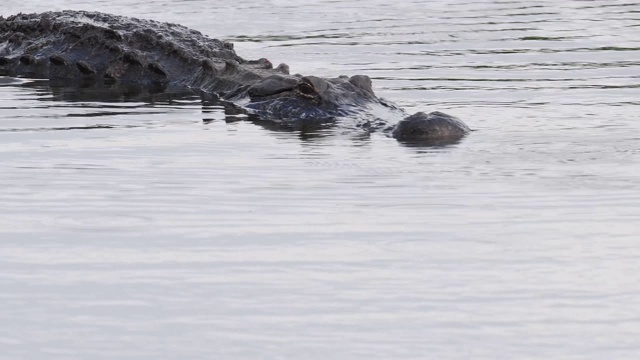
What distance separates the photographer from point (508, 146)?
1030 cm

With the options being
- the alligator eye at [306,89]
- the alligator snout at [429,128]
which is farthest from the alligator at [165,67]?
the alligator snout at [429,128]

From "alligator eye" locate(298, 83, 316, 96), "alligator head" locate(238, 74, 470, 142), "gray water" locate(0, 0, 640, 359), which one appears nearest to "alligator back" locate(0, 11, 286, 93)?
"gray water" locate(0, 0, 640, 359)

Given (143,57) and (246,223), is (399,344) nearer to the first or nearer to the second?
(246,223)

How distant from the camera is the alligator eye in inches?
484

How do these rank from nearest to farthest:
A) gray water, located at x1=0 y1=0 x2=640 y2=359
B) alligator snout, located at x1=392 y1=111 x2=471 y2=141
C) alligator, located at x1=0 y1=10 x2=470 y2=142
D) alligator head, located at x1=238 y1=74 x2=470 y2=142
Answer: gray water, located at x1=0 y1=0 x2=640 y2=359
alligator snout, located at x1=392 y1=111 x2=471 y2=141
alligator head, located at x1=238 y1=74 x2=470 y2=142
alligator, located at x1=0 y1=10 x2=470 y2=142

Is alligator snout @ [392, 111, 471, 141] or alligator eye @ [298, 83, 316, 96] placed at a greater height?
alligator eye @ [298, 83, 316, 96]

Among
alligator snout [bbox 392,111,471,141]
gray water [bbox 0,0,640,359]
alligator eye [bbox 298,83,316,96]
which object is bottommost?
gray water [bbox 0,0,640,359]

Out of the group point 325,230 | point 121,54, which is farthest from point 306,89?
point 325,230

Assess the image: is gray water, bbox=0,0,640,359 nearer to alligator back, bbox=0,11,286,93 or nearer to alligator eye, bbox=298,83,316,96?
alligator eye, bbox=298,83,316,96

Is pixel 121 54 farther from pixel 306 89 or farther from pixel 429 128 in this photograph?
pixel 429 128

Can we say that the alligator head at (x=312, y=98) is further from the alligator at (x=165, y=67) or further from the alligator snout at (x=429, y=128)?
the alligator snout at (x=429, y=128)

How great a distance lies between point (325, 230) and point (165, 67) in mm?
7115

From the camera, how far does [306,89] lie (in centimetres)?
1237

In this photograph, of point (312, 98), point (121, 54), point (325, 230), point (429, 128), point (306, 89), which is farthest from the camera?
point (121, 54)
